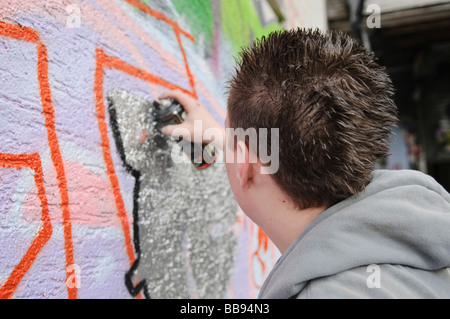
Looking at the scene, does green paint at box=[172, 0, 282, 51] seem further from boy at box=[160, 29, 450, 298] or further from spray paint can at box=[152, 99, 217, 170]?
boy at box=[160, 29, 450, 298]

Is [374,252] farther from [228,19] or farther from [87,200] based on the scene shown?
[228,19]

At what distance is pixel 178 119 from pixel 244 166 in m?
0.42

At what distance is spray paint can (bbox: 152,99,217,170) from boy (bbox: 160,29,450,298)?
0.30 meters

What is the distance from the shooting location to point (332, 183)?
36.9 inches

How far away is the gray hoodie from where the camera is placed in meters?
0.77

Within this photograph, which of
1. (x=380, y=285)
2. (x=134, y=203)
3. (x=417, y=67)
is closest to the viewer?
(x=380, y=285)

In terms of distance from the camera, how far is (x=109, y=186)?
118 centimetres

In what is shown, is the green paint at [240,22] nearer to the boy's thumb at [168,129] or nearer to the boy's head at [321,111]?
the boy's thumb at [168,129]

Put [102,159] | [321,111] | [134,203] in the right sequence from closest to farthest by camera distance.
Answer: [321,111] → [102,159] → [134,203]

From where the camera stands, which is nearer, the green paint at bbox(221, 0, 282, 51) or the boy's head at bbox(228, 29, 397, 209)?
the boy's head at bbox(228, 29, 397, 209)

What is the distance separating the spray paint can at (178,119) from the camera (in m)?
1.35

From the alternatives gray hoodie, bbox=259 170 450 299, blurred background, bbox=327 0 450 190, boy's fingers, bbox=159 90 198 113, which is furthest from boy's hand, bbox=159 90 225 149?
blurred background, bbox=327 0 450 190

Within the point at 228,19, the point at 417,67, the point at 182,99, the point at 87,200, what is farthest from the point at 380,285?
the point at 417,67

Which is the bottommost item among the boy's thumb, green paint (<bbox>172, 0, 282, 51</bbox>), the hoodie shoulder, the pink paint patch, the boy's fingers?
the hoodie shoulder
